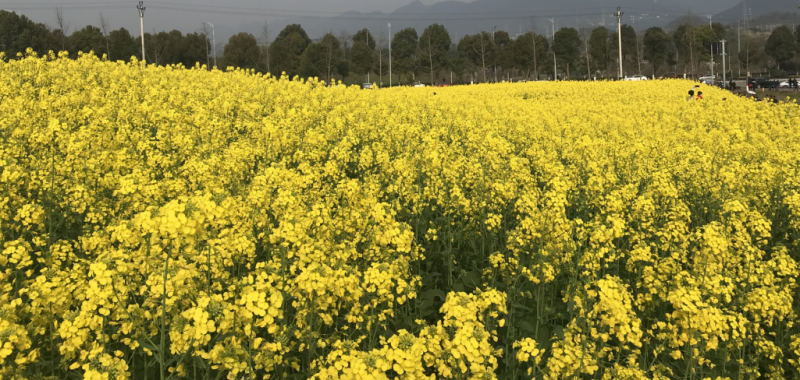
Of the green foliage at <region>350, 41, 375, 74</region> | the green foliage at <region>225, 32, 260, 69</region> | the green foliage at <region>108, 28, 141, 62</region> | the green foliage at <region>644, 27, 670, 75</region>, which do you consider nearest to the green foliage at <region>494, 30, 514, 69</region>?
the green foliage at <region>350, 41, 375, 74</region>

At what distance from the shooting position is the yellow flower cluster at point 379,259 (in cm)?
315

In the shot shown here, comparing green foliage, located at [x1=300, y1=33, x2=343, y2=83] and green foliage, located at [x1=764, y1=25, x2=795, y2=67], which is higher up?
green foliage, located at [x1=764, y1=25, x2=795, y2=67]

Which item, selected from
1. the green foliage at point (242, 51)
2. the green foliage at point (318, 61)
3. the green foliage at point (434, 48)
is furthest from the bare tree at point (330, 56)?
the green foliage at point (434, 48)

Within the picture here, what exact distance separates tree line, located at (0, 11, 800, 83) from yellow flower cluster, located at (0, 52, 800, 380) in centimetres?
5511

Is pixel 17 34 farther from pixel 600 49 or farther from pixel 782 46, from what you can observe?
pixel 782 46

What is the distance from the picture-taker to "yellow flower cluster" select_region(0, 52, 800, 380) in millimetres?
3148

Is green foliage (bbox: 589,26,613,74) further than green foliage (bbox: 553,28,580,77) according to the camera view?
Yes

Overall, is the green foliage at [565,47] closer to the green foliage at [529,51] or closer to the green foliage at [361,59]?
the green foliage at [529,51]

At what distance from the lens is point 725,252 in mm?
4664

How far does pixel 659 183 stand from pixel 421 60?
72876mm

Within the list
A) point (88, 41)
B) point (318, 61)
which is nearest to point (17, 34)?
point (88, 41)

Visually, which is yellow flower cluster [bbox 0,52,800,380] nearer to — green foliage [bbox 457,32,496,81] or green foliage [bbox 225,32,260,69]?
green foliage [bbox 225,32,260,69]

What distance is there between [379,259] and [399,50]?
81.1 meters

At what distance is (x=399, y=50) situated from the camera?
81625mm
